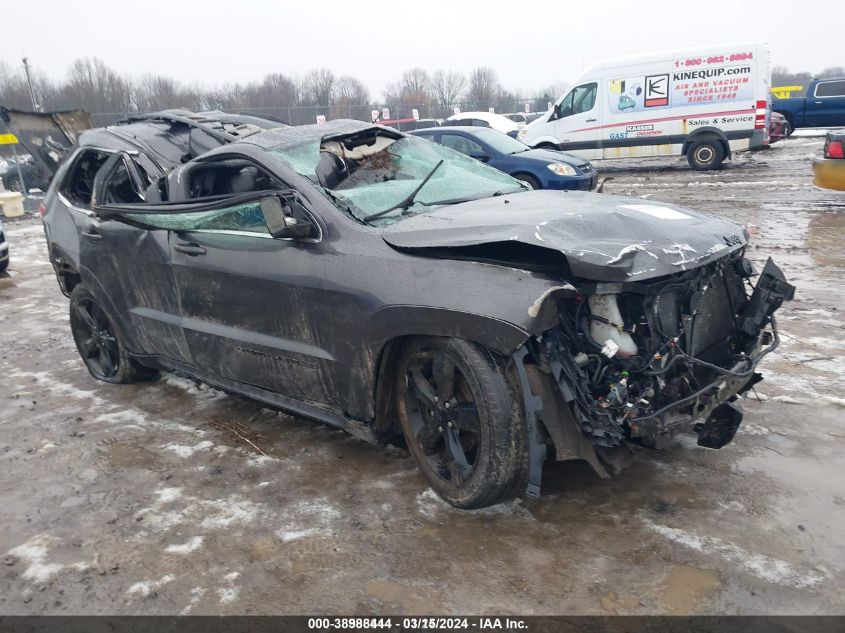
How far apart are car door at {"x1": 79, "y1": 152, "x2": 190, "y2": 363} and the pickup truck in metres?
21.1

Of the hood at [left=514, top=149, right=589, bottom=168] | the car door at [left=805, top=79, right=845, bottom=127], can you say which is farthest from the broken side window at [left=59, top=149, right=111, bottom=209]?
the car door at [left=805, top=79, right=845, bottom=127]

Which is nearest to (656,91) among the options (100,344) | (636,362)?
(100,344)

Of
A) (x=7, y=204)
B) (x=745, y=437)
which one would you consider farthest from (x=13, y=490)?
(x=7, y=204)

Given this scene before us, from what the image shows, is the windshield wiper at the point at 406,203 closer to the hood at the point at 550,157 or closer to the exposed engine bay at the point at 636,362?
the exposed engine bay at the point at 636,362

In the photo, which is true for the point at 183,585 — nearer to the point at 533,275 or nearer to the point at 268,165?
the point at 533,275

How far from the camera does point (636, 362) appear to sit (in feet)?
9.46

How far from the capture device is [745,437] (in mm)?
3756

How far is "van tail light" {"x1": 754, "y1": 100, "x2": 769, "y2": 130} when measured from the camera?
49.2 feet

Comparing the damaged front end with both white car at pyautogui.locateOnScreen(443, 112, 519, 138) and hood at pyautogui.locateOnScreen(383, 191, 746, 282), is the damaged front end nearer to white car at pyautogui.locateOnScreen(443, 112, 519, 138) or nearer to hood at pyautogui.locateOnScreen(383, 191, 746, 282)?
hood at pyautogui.locateOnScreen(383, 191, 746, 282)

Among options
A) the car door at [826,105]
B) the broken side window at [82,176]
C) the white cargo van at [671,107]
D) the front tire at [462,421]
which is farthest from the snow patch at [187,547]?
the car door at [826,105]

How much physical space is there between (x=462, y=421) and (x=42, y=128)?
308 inches

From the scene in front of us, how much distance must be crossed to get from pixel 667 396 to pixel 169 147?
14.3ft

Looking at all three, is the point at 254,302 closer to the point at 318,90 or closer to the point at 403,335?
the point at 403,335

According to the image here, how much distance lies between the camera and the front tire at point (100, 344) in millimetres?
5219
